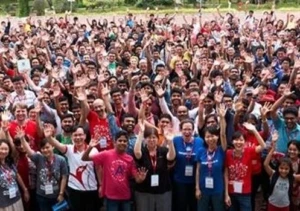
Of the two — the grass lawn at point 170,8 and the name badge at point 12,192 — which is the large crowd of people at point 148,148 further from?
the grass lawn at point 170,8

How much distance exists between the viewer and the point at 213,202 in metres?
6.05

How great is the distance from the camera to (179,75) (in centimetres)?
958

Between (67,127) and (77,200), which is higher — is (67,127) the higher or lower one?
the higher one

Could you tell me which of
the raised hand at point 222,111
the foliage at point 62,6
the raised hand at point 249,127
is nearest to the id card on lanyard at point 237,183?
the raised hand at point 249,127

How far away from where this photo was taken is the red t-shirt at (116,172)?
5895mm

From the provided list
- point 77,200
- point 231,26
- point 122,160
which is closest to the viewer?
point 122,160

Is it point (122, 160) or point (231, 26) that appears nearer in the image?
point (122, 160)

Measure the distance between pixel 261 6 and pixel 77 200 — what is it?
104 feet

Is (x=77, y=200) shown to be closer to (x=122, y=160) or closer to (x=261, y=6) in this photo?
(x=122, y=160)

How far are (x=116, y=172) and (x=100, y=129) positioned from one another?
1.02 m

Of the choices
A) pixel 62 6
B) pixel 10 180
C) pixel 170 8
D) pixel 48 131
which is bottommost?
pixel 170 8

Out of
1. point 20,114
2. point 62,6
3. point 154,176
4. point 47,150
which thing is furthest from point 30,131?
point 62,6

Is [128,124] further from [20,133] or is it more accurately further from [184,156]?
[20,133]

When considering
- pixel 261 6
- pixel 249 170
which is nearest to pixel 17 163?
pixel 249 170
